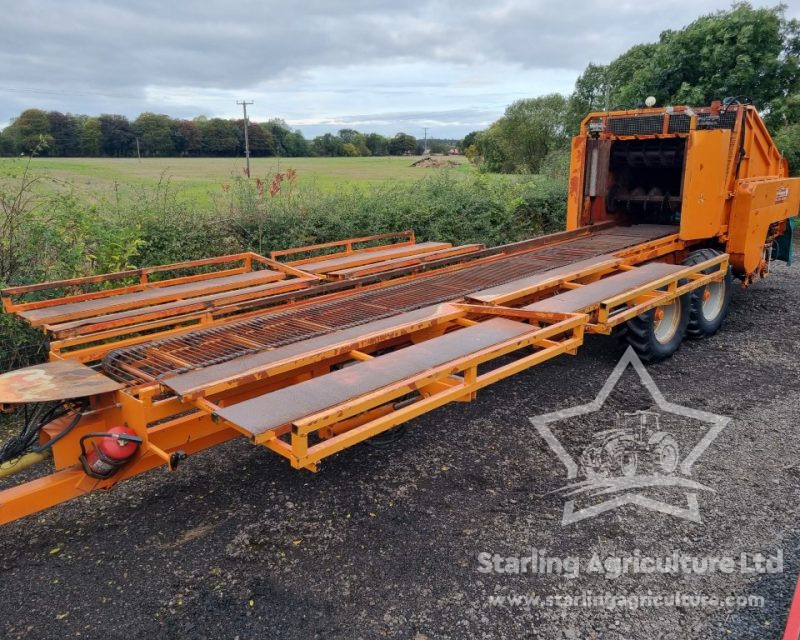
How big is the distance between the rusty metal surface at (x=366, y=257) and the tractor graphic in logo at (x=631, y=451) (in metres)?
2.83

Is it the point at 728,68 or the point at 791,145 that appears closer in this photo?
the point at 791,145

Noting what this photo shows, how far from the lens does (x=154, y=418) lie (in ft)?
10.3

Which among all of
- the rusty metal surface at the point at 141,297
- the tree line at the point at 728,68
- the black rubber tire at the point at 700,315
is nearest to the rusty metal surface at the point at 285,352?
the rusty metal surface at the point at 141,297

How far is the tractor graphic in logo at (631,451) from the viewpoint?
4355 millimetres

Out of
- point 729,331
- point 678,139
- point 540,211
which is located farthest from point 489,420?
point 540,211

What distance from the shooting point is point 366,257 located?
255 inches

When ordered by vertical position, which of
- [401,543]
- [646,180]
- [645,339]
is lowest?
[401,543]

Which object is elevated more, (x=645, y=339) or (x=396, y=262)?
(x=396, y=262)

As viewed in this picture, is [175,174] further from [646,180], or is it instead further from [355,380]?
[355,380]

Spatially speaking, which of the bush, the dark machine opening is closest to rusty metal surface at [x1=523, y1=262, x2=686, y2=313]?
the dark machine opening

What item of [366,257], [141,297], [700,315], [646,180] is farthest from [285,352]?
[646,180]

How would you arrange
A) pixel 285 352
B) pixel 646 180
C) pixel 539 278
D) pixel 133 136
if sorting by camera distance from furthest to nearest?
pixel 133 136, pixel 646 180, pixel 539 278, pixel 285 352

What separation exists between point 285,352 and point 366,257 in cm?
282

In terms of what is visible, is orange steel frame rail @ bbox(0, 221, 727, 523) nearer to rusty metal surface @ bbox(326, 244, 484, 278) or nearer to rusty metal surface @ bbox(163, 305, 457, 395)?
rusty metal surface @ bbox(163, 305, 457, 395)
